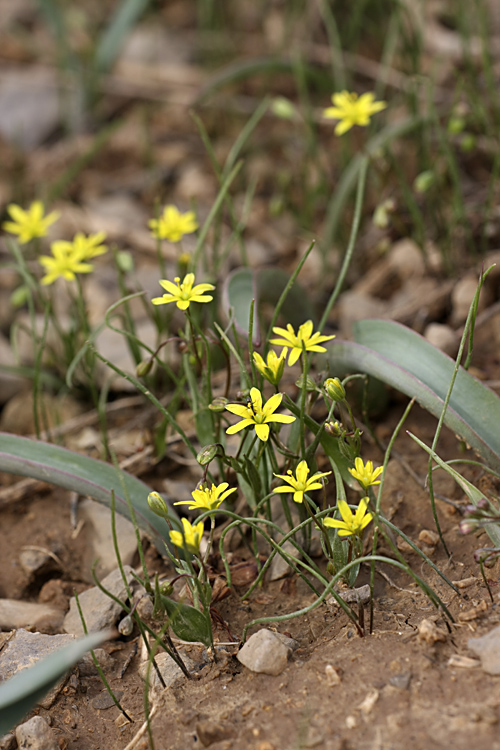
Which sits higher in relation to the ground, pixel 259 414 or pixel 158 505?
pixel 259 414

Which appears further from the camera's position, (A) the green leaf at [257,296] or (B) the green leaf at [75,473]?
(A) the green leaf at [257,296]

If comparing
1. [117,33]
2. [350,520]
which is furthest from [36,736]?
[117,33]

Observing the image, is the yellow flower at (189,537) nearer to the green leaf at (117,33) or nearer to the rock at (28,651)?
the rock at (28,651)

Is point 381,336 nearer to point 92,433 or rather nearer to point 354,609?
point 354,609

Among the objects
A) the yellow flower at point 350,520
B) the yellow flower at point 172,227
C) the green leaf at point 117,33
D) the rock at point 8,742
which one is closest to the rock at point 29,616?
the rock at point 8,742

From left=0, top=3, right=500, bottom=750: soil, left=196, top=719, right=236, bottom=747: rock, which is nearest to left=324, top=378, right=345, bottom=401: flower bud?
left=0, top=3, right=500, bottom=750: soil

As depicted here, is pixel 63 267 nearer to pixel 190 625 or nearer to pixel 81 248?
pixel 81 248
